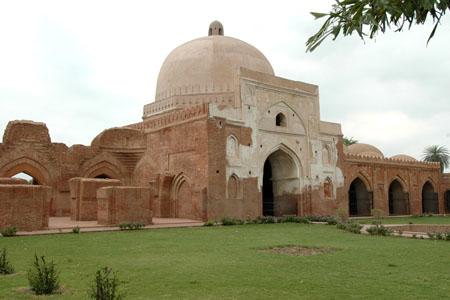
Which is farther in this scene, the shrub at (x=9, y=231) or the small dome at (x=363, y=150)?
the small dome at (x=363, y=150)

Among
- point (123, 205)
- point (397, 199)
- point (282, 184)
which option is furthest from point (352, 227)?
point (397, 199)

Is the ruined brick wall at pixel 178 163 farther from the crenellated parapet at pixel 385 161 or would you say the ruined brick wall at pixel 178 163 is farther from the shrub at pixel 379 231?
the crenellated parapet at pixel 385 161

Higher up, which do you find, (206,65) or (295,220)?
(206,65)

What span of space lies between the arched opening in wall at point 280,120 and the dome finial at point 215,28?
8.52m

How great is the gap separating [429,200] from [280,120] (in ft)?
56.2

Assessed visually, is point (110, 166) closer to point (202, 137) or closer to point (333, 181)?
point (202, 137)

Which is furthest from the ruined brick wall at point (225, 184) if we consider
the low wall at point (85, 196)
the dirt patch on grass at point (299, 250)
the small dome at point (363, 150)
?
the small dome at point (363, 150)

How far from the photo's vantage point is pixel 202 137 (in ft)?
67.3

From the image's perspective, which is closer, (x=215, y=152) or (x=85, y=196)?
(x=85, y=196)

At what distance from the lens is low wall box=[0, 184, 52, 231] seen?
14.5 m

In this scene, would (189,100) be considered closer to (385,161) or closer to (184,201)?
(184,201)

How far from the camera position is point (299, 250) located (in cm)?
1055

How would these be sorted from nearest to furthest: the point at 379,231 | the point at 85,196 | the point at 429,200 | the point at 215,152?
the point at 379,231, the point at 85,196, the point at 215,152, the point at 429,200

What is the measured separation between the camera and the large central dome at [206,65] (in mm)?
25125
